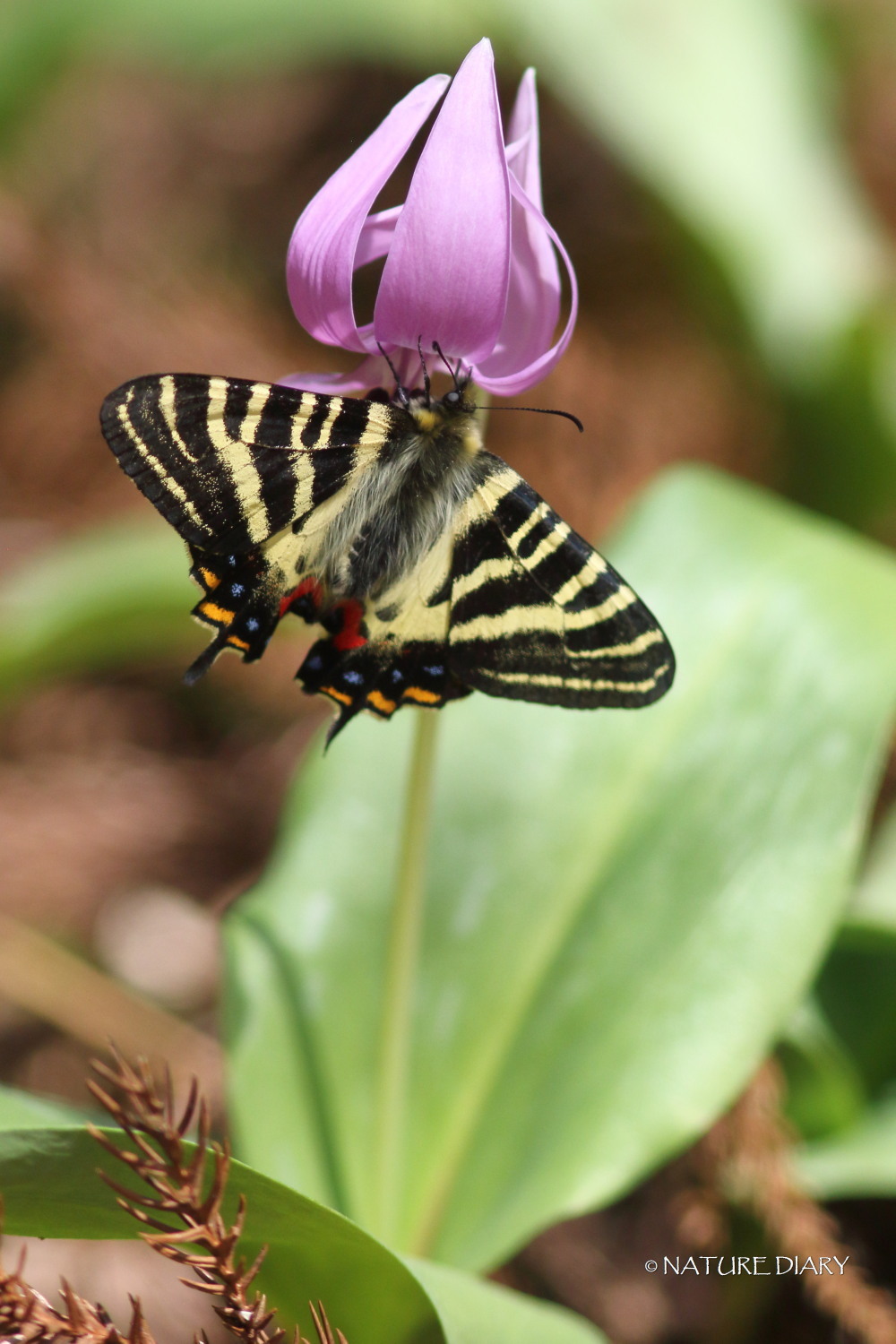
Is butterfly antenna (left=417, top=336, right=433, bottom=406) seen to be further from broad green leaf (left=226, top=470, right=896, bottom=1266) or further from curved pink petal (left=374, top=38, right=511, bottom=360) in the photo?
broad green leaf (left=226, top=470, right=896, bottom=1266)

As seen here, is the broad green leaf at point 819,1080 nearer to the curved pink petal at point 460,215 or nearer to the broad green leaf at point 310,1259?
the broad green leaf at point 310,1259

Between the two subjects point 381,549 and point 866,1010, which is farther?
point 866,1010

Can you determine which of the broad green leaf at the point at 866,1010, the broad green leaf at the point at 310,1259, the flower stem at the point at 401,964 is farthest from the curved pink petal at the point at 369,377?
Result: the broad green leaf at the point at 866,1010

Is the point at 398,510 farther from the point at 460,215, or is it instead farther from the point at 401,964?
the point at 401,964

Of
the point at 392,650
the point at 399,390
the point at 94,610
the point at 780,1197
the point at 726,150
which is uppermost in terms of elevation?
the point at 726,150

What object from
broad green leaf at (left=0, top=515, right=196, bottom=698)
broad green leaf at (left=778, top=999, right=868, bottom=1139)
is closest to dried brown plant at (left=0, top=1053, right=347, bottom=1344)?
broad green leaf at (left=778, top=999, right=868, bottom=1139)

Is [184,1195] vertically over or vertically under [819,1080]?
over

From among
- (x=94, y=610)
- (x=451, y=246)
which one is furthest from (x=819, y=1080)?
(x=94, y=610)
